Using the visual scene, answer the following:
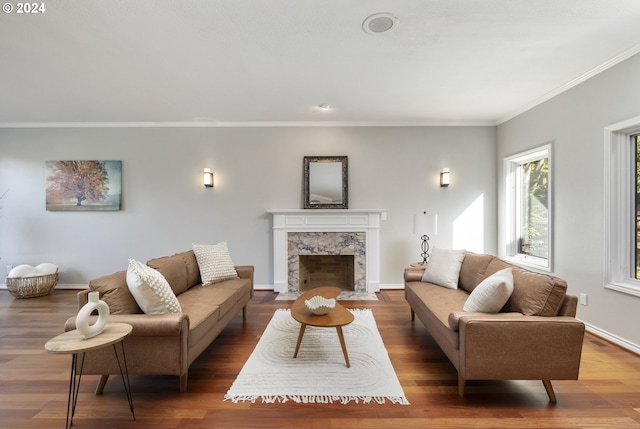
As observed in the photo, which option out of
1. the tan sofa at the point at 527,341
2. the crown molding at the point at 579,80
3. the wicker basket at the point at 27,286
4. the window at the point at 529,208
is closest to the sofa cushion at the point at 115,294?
the tan sofa at the point at 527,341

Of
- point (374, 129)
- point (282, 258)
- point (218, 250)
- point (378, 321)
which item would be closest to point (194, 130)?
point (218, 250)

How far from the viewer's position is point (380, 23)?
2061 mm

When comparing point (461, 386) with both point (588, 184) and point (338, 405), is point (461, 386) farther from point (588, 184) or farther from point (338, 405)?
point (588, 184)

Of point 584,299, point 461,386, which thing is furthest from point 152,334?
point 584,299

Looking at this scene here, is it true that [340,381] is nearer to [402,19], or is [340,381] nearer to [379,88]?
[402,19]

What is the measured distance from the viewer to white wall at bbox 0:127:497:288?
4.44 meters

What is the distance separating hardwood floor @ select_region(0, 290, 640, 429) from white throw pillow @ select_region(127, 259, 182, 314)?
573 millimetres

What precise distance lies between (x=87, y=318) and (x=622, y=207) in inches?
171

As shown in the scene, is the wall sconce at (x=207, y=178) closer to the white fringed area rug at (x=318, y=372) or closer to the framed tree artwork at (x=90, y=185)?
the framed tree artwork at (x=90, y=185)

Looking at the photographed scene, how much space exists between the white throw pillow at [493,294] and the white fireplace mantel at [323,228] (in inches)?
90.4

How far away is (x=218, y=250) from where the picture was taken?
3381 mm

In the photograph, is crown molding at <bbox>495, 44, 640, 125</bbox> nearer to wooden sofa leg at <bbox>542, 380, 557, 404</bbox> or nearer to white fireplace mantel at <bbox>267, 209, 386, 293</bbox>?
white fireplace mantel at <bbox>267, 209, 386, 293</bbox>

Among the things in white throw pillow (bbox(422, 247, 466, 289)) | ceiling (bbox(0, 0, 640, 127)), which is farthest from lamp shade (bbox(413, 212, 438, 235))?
ceiling (bbox(0, 0, 640, 127))

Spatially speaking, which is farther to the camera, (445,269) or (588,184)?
(445,269)
